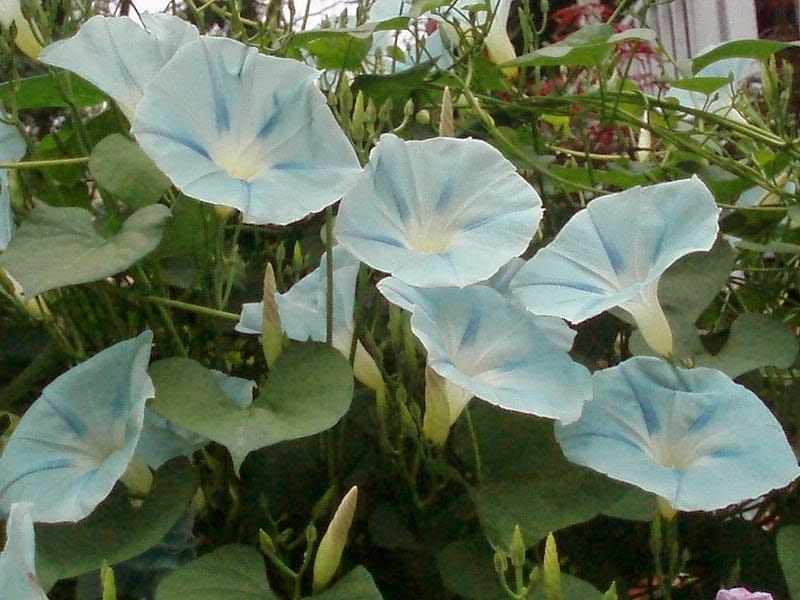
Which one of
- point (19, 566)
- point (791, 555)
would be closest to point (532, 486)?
point (791, 555)

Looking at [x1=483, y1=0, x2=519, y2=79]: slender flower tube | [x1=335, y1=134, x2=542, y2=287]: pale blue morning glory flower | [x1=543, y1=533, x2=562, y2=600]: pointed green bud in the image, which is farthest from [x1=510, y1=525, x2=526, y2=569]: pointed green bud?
[x1=483, y1=0, x2=519, y2=79]: slender flower tube

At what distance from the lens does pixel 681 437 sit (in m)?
0.45

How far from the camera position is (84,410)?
0.46m

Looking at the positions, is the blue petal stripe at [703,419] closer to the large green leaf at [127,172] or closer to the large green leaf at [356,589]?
the large green leaf at [356,589]

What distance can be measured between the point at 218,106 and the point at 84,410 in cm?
17

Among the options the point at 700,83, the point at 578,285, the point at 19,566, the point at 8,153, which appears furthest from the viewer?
the point at 700,83

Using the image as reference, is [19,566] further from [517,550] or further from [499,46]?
[499,46]

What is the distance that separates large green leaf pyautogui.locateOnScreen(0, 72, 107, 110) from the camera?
0.58m

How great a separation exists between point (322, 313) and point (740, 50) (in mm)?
387

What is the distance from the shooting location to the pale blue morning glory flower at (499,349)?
416 mm

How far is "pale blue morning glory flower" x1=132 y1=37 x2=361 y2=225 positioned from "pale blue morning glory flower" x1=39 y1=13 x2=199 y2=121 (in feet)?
0.18

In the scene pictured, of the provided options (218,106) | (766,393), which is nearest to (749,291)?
(766,393)

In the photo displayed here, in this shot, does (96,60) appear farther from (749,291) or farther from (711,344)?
(749,291)

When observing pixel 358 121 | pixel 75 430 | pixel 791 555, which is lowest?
pixel 791 555
